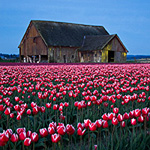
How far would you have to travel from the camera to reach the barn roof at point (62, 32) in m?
40.8

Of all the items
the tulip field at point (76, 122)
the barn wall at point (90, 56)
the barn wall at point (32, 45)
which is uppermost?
the barn wall at point (32, 45)

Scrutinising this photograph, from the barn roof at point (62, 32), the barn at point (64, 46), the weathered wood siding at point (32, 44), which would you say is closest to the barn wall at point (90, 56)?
the barn at point (64, 46)

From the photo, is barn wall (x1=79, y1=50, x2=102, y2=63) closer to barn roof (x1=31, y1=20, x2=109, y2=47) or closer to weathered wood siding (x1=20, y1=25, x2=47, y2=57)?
barn roof (x1=31, y1=20, x2=109, y2=47)

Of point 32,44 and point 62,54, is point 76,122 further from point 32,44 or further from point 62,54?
point 32,44

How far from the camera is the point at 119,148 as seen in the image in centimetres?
281

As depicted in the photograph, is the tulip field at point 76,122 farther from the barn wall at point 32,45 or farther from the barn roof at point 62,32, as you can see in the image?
the barn wall at point 32,45

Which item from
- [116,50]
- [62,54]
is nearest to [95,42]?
[116,50]

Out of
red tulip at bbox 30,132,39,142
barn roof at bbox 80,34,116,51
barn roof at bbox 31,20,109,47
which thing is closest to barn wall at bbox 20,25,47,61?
barn roof at bbox 31,20,109,47

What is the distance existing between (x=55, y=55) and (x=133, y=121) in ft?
124

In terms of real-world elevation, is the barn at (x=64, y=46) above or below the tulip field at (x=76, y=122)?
above

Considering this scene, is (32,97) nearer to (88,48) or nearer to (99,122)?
(99,122)

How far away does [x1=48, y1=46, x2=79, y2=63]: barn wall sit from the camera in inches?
1564

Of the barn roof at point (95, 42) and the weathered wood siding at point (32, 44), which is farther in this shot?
the barn roof at point (95, 42)

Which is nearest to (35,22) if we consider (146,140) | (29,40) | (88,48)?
(29,40)
